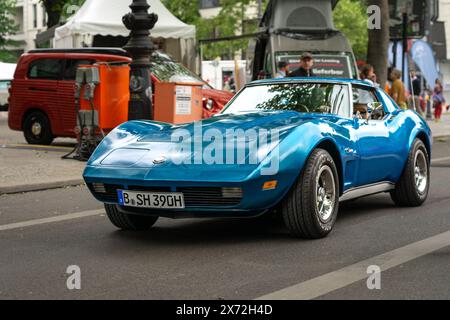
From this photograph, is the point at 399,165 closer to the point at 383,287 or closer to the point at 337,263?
the point at 337,263

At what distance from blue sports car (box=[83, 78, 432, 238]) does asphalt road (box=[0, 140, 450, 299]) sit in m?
0.28

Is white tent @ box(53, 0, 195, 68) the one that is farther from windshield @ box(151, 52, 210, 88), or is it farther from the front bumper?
the front bumper

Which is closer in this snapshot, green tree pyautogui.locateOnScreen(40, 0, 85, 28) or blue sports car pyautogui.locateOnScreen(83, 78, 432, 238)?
blue sports car pyautogui.locateOnScreen(83, 78, 432, 238)

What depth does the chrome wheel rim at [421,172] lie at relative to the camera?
891cm

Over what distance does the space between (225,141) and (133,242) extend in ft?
3.51

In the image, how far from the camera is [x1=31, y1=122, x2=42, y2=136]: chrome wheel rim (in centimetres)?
1678

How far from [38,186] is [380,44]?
566 inches

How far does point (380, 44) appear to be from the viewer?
919 inches

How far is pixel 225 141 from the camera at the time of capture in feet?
21.8

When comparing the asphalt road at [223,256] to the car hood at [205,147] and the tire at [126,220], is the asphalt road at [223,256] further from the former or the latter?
the car hood at [205,147]

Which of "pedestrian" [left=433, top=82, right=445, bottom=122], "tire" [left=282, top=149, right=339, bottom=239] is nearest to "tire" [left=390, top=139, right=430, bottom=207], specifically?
"tire" [left=282, top=149, right=339, bottom=239]

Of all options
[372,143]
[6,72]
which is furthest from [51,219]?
[6,72]

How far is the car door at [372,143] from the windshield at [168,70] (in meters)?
8.70

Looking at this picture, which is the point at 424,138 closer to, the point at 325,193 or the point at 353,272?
the point at 325,193
